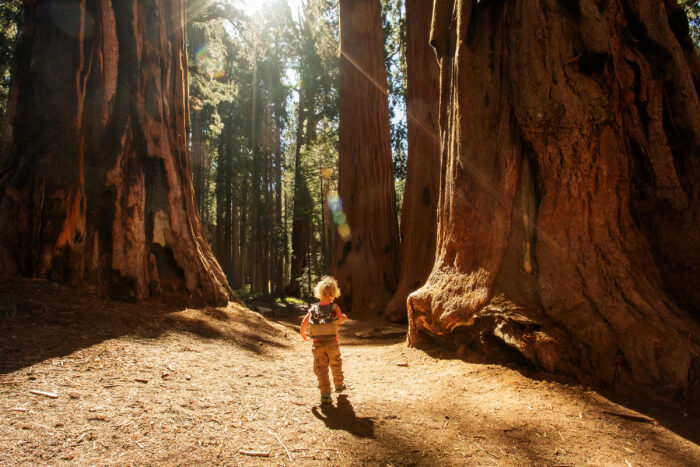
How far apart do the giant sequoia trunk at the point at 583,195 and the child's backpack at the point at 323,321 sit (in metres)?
1.38

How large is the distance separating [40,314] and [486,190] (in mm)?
4359

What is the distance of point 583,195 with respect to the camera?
3469 millimetres

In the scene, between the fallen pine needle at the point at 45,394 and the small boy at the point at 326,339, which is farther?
the small boy at the point at 326,339

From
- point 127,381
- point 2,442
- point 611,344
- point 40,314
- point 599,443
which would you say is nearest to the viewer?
point 2,442

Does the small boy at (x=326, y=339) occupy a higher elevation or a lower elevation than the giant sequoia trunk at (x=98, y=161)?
lower

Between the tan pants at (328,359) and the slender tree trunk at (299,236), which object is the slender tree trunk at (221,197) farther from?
the tan pants at (328,359)

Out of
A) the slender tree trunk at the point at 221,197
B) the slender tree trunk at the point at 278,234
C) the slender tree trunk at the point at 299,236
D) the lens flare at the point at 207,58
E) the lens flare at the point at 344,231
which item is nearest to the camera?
the lens flare at the point at 344,231

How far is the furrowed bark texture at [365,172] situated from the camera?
950 centimetres

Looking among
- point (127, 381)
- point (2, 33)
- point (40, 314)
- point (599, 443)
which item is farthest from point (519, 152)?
point (2, 33)

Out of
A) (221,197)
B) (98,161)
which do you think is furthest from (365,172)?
(221,197)

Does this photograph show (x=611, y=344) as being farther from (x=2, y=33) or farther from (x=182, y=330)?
(x=2, y=33)

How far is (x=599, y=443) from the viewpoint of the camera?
2.25m

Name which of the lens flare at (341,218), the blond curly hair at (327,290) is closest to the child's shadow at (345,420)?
the blond curly hair at (327,290)

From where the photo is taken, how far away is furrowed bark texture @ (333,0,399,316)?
374 inches
